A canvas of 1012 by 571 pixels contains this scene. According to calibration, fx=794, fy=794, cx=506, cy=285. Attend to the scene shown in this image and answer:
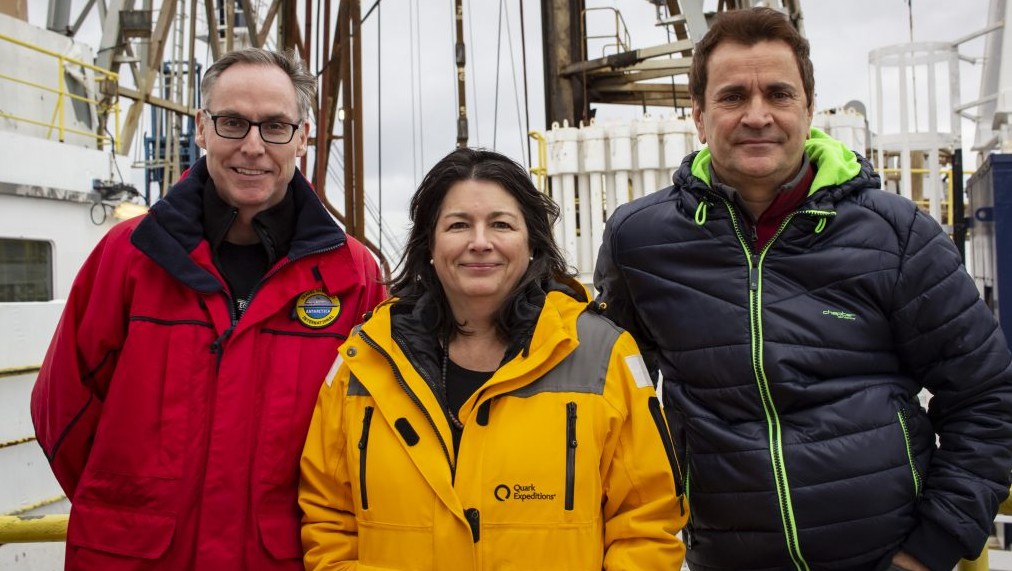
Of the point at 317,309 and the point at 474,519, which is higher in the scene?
the point at 317,309

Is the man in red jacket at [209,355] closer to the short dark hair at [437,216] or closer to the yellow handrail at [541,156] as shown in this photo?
the short dark hair at [437,216]

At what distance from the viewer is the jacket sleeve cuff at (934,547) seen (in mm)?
2014

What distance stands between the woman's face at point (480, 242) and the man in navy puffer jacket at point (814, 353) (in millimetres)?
489

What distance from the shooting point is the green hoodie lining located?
83.9 inches

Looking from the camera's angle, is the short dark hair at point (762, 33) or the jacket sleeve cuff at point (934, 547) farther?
the short dark hair at point (762, 33)

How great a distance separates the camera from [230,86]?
226 centimetres

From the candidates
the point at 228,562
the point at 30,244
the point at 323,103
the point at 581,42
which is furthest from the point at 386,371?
the point at 581,42

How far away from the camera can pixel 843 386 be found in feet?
6.79

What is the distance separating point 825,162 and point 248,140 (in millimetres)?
1613

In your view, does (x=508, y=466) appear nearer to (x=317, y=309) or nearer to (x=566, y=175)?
(x=317, y=309)

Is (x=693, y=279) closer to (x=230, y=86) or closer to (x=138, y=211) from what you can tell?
(x=230, y=86)

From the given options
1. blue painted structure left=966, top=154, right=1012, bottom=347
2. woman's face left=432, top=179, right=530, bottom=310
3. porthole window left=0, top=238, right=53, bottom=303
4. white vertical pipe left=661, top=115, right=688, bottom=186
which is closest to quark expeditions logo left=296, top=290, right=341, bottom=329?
woman's face left=432, top=179, right=530, bottom=310

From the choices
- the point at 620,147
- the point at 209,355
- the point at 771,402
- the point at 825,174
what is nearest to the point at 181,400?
the point at 209,355

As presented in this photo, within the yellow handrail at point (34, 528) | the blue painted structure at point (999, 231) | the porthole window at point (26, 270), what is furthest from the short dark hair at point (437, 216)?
the porthole window at point (26, 270)
